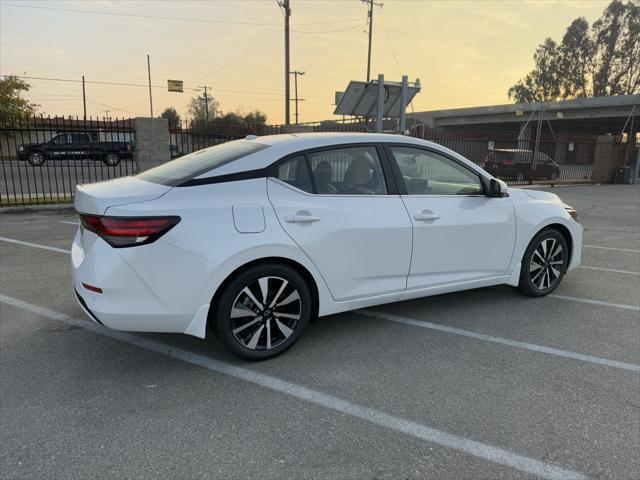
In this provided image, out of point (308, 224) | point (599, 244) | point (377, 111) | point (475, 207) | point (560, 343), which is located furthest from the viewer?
point (377, 111)

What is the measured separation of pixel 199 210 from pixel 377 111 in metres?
6.97

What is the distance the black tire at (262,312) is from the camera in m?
3.15

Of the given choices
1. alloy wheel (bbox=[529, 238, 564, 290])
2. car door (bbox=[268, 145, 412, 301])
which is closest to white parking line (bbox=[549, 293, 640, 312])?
alloy wheel (bbox=[529, 238, 564, 290])

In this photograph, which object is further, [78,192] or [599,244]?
[599,244]

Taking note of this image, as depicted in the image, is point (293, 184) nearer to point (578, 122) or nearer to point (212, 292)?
point (212, 292)

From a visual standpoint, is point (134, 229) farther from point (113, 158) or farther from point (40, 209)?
point (113, 158)

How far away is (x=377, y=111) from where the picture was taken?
9305mm

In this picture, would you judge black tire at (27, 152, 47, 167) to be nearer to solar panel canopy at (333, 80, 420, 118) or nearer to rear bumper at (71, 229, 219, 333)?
solar panel canopy at (333, 80, 420, 118)

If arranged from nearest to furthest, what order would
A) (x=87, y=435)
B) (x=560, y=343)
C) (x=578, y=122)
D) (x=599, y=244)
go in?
(x=87, y=435), (x=560, y=343), (x=599, y=244), (x=578, y=122)

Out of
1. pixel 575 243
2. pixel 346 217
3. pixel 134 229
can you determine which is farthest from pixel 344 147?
pixel 575 243

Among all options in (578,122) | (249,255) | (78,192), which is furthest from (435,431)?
(578,122)

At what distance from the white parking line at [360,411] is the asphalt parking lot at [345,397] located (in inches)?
0.4

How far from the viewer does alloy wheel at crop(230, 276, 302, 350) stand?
3.21 metres

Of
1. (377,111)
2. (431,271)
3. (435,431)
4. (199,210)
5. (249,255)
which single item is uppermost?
(377,111)
